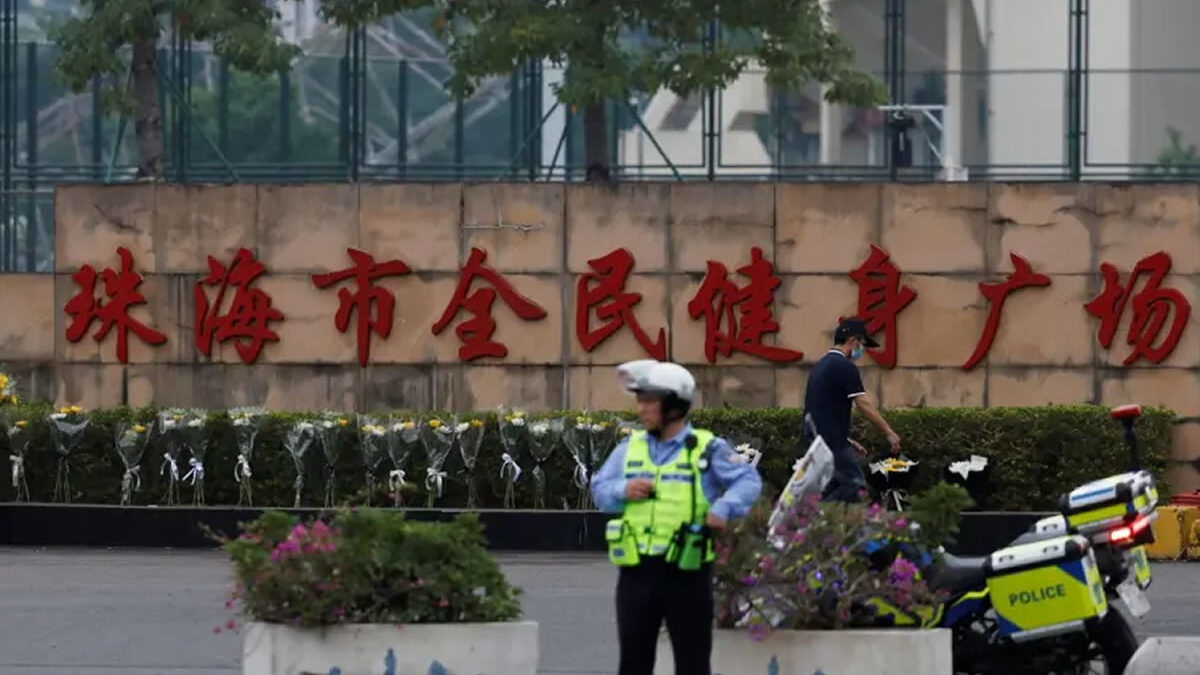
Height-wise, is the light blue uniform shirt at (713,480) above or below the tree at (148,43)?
below

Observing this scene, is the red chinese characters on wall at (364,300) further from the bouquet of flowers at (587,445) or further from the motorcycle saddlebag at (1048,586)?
the motorcycle saddlebag at (1048,586)

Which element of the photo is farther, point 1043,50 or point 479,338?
point 1043,50

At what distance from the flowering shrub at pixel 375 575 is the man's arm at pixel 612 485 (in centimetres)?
84

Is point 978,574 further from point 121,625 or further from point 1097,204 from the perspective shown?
point 1097,204

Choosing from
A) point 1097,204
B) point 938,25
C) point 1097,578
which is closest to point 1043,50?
point 938,25

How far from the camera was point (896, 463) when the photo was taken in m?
19.6

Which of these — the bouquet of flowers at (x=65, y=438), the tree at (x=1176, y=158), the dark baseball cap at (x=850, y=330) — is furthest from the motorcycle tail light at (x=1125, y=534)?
the tree at (x=1176, y=158)

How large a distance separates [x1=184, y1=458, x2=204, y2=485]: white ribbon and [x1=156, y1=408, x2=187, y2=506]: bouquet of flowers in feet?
0.34

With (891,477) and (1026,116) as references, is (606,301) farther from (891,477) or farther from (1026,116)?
(1026,116)

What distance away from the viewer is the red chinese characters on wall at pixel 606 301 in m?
21.7

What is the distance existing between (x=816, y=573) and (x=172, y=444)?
10962 mm

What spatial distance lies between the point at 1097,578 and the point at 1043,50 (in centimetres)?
1788

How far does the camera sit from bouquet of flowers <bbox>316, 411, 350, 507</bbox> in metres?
20.4

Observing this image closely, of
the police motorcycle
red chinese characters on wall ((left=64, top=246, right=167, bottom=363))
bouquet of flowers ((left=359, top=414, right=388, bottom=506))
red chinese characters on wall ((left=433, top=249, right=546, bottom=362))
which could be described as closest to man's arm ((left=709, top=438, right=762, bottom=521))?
the police motorcycle
